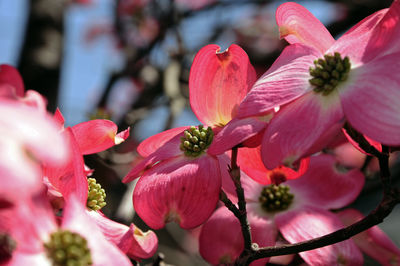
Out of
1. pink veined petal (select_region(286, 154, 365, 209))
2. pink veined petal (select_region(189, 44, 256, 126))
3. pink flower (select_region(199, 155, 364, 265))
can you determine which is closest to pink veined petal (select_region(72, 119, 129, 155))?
pink veined petal (select_region(189, 44, 256, 126))

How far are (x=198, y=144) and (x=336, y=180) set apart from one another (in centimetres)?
30

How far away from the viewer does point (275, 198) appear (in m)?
0.79

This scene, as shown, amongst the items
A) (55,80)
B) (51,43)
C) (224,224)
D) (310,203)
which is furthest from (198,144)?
(51,43)

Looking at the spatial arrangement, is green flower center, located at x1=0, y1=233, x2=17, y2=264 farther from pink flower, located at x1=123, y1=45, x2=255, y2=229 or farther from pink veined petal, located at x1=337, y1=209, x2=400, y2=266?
pink veined petal, located at x1=337, y1=209, x2=400, y2=266

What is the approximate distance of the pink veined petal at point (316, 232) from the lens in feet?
1.85

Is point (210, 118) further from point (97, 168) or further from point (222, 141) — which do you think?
point (97, 168)

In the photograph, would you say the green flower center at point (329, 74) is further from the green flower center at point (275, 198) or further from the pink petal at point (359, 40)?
the green flower center at point (275, 198)

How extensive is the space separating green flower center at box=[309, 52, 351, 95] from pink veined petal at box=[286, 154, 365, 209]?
272 mm

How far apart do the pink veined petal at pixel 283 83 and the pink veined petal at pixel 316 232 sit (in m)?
0.20

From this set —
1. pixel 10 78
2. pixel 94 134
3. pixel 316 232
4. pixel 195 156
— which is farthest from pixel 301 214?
pixel 10 78

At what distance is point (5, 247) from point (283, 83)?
1.09 ft

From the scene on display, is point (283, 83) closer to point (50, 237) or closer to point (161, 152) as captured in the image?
point (161, 152)

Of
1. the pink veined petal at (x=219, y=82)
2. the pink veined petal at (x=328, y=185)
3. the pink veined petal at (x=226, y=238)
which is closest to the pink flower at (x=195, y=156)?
the pink veined petal at (x=219, y=82)

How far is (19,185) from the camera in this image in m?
0.26
